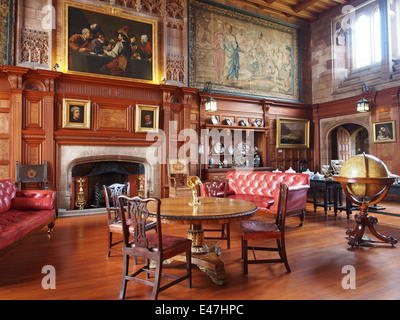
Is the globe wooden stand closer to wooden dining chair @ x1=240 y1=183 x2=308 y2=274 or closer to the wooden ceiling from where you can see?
wooden dining chair @ x1=240 y1=183 x2=308 y2=274

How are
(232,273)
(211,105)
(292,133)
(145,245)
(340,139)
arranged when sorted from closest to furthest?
(145,245), (232,273), (211,105), (292,133), (340,139)

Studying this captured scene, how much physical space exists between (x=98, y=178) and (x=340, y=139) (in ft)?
29.7

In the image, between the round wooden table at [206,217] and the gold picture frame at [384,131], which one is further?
the gold picture frame at [384,131]

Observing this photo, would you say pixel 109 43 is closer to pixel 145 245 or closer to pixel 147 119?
pixel 147 119

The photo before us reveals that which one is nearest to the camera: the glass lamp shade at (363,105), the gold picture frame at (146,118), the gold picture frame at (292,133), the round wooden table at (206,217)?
the round wooden table at (206,217)

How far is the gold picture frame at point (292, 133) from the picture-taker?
405 inches

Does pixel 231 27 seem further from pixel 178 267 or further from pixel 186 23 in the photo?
pixel 178 267

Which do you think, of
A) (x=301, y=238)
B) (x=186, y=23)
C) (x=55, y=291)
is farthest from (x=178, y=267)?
(x=186, y=23)

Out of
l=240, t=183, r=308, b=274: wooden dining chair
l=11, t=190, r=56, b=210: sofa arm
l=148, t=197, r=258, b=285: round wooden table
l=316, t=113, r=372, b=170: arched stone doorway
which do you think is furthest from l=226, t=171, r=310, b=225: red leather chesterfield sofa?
l=316, t=113, r=372, b=170: arched stone doorway

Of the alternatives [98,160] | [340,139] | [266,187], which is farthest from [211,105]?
[340,139]

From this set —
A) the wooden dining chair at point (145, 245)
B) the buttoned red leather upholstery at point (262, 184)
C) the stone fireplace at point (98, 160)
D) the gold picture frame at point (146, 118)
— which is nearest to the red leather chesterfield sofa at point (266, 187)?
the buttoned red leather upholstery at point (262, 184)

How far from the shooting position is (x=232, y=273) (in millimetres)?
3238

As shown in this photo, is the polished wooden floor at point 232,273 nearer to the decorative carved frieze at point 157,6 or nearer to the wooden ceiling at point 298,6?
the decorative carved frieze at point 157,6

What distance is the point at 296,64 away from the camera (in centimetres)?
1105
